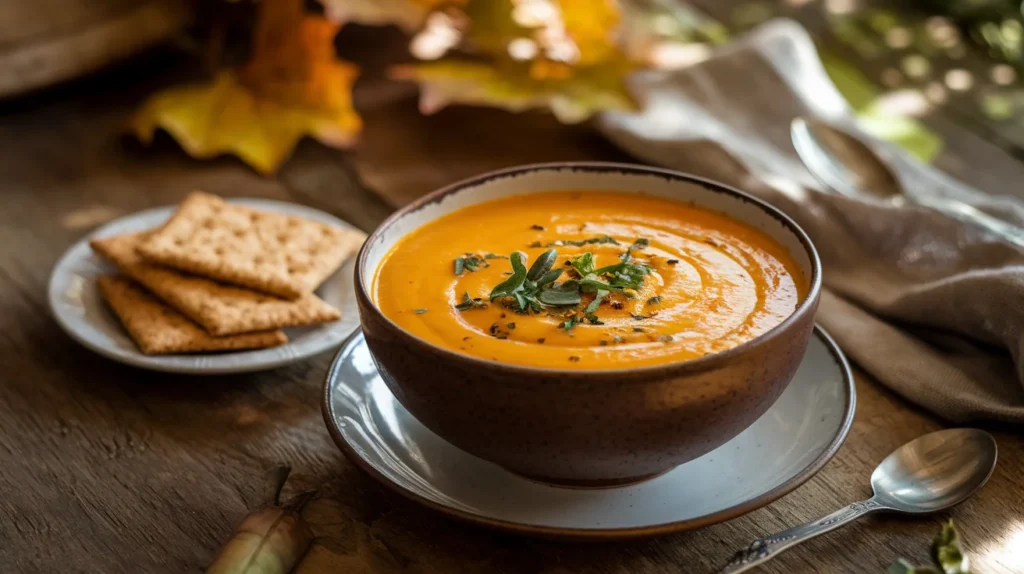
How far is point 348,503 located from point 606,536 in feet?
1.39

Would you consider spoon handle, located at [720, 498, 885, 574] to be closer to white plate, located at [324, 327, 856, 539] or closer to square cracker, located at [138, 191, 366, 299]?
white plate, located at [324, 327, 856, 539]

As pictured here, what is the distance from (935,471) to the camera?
1.52 meters

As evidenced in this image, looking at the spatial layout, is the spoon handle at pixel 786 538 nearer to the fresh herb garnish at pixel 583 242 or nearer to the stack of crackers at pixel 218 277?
the fresh herb garnish at pixel 583 242

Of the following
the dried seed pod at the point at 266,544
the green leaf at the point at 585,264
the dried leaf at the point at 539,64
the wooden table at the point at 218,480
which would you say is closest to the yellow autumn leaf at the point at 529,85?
the dried leaf at the point at 539,64

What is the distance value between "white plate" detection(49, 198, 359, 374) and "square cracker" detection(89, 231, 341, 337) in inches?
1.6

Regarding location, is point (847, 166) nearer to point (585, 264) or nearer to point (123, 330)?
point (585, 264)

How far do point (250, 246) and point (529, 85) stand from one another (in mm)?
857

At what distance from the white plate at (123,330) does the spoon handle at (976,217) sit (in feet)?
3.78

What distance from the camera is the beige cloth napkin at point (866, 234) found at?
1729 mm

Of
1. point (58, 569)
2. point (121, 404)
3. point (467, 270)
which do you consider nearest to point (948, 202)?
point (467, 270)

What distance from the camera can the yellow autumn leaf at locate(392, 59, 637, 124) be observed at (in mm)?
2439

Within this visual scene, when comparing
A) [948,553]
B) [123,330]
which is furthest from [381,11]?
[948,553]

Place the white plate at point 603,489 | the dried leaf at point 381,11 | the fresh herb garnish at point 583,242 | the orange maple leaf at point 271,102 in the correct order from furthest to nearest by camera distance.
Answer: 1. the orange maple leaf at point 271,102
2. the dried leaf at point 381,11
3. the fresh herb garnish at point 583,242
4. the white plate at point 603,489

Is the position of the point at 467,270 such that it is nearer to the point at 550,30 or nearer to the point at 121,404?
the point at 121,404
